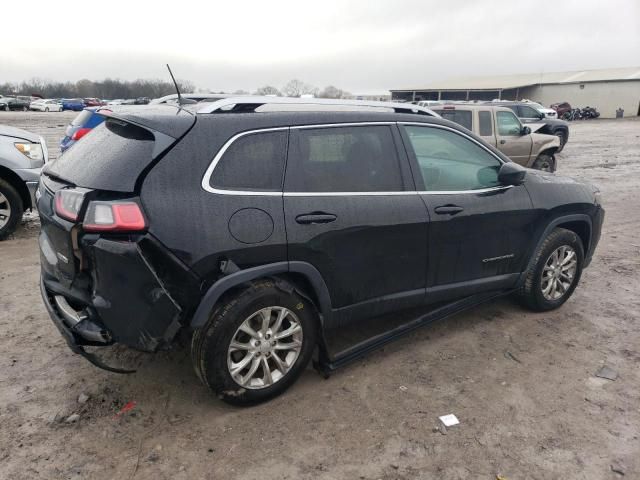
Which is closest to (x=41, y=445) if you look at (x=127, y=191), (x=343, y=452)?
(x=127, y=191)

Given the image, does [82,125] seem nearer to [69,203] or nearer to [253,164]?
[69,203]

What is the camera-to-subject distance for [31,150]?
6.34 metres

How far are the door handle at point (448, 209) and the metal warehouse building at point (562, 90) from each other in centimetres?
4813

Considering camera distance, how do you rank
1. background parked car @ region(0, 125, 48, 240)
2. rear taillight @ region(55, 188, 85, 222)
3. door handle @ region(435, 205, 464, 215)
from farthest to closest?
background parked car @ region(0, 125, 48, 240) → door handle @ region(435, 205, 464, 215) → rear taillight @ region(55, 188, 85, 222)

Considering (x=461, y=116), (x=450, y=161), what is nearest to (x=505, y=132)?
(x=461, y=116)

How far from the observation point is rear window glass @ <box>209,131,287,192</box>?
2766mm

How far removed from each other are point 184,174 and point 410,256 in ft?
5.28

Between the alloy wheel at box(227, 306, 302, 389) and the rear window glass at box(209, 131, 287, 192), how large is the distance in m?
0.73

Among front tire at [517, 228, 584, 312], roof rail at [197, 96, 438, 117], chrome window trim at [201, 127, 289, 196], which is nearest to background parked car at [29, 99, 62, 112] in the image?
roof rail at [197, 96, 438, 117]

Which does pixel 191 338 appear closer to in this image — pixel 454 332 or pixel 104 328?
pixel 104 328

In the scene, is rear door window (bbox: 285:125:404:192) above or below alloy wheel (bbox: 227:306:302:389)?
above

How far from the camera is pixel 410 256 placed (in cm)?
342

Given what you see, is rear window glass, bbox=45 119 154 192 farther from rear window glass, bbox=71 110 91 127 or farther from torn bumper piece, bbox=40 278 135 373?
rear window glass, bbox=71 110 91 127

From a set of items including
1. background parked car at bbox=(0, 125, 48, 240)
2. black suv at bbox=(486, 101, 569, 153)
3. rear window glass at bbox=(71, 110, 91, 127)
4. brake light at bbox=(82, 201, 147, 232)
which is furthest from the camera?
black suv at bbox=(486, 101, 569, 153)
